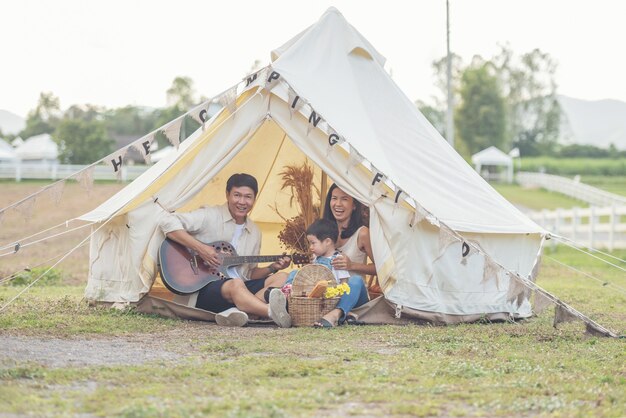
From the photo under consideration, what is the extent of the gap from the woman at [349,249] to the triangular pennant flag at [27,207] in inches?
92.4

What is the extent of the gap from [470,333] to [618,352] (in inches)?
48.4

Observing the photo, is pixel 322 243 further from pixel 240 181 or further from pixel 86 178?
pixel 86 178

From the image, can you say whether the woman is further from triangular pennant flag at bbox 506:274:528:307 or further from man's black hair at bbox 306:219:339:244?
triangular pennant flag at bbox 506:274:528:307

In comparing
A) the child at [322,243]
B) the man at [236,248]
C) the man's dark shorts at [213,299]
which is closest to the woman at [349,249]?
the child at [322,243]

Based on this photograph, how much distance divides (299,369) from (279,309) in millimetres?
2187

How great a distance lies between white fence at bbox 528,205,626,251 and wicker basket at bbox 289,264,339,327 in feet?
37.2

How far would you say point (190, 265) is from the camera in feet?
29.7

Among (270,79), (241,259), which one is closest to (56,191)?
(241,259)

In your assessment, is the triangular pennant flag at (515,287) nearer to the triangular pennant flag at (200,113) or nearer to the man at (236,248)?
the man at (236,248)

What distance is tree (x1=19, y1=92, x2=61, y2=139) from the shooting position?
9206cm

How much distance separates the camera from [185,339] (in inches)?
297

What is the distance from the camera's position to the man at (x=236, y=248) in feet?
27.9

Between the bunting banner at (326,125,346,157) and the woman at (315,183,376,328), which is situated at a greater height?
the bunting banner at (326,125,346,157)

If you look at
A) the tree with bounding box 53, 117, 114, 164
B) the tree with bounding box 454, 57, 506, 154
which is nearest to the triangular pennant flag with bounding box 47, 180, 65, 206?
the tree with bounding box 53, 117, 114, 164
